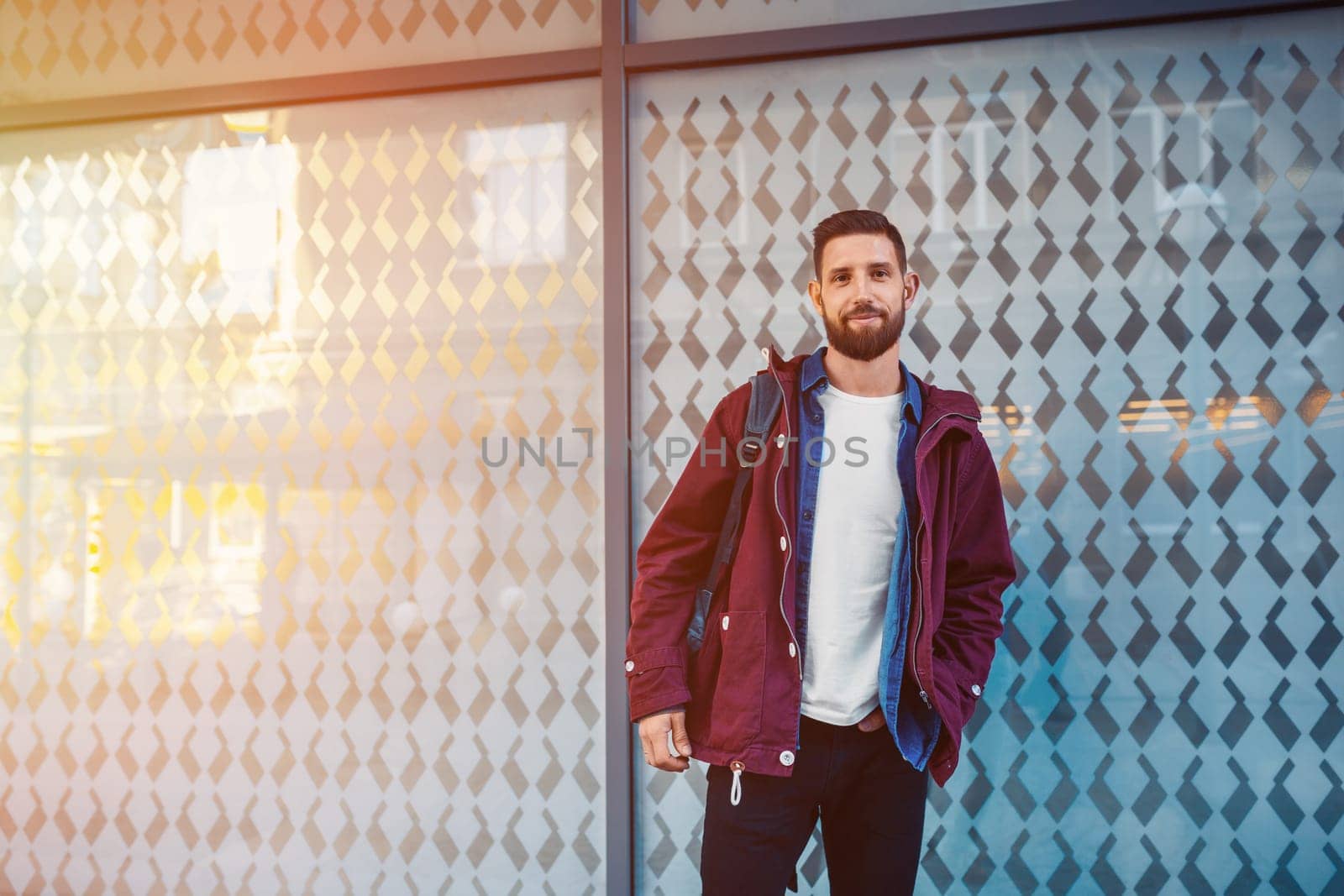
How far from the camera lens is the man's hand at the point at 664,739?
6.13ft

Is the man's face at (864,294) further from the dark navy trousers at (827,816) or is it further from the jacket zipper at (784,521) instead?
the dark navy trousers at (827,816)

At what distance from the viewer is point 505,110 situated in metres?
3.28

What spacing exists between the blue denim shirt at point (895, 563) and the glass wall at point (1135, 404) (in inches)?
40.1

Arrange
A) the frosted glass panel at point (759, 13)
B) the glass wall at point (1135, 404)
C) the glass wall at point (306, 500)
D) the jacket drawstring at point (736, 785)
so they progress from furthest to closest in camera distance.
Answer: the glass wall at point (306, 500)
the frosted glass panel at point (759, 13)
the glass wall at point (1135, 404)
the jacket drawstring at point (736, 785)

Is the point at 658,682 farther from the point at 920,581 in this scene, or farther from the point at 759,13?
the point at 759,13

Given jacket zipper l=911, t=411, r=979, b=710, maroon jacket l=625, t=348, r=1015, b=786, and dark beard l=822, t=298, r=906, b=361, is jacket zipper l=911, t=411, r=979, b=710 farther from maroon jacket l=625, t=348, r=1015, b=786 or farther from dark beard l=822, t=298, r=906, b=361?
dark beard l=822, t=298, r=906, b=361

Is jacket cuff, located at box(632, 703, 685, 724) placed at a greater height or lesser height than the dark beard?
lesser

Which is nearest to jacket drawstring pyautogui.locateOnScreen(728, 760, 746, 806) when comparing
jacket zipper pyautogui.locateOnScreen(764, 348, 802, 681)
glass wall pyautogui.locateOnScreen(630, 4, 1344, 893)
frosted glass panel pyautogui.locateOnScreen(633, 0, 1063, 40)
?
jacket zipper pyautogui.locateOnScreen(764, 348, 802, 681)

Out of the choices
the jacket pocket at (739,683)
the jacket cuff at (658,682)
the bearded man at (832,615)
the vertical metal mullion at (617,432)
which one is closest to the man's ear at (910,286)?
the bearded man at (832,615)

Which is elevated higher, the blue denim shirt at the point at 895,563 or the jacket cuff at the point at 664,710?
the blue denim shirt at the point at 895,563

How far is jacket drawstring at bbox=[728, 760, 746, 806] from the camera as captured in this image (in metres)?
1.83

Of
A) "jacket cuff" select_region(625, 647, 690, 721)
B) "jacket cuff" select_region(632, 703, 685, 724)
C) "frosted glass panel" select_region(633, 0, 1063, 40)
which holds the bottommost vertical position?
"jacket cuff" select_region(632, 703, 685, 724)

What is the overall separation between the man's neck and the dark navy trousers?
77 cm

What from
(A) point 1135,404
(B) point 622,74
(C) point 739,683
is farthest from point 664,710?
(B) point 622,74
